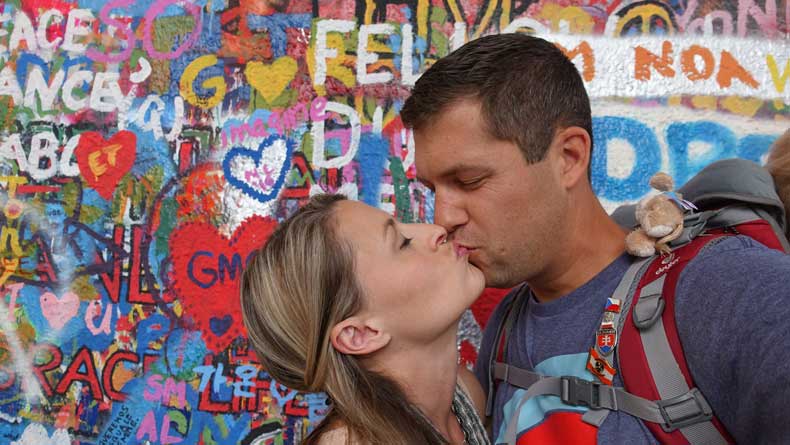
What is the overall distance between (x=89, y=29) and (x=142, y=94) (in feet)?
1.34

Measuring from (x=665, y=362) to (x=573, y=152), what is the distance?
0.71 m

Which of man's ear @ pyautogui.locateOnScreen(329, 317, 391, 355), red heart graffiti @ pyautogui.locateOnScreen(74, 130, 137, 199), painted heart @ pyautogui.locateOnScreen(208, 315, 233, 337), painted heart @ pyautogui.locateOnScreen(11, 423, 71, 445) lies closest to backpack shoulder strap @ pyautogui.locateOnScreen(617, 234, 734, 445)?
man's ear @ pyautogui.locateOnScreen(329, 317, 391, 355)

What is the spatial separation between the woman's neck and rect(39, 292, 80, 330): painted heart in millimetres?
1751

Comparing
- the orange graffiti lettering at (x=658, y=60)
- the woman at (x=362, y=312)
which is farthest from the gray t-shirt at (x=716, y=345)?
the orange graffiti lettering at (x=658, y=60)

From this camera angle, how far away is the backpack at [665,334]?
144cm

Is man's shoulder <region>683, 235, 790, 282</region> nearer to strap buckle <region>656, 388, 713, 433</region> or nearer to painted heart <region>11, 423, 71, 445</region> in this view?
strap buckle <region>656, 388, 713, 433</region>

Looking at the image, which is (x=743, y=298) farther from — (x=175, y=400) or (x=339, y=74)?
(x=175, y=400)

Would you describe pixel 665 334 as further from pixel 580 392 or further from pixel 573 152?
pixel 573 152

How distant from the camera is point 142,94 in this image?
290cm

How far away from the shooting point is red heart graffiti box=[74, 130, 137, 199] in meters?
2.90

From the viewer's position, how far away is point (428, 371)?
73.5 inches

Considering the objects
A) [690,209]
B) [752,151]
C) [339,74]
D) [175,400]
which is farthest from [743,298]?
[175,400]

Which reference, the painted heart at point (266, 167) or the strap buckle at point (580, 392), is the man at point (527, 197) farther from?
the painted heart at point (266, 167)

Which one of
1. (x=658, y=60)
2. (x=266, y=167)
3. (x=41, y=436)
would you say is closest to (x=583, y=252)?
(x=658, y=60)
